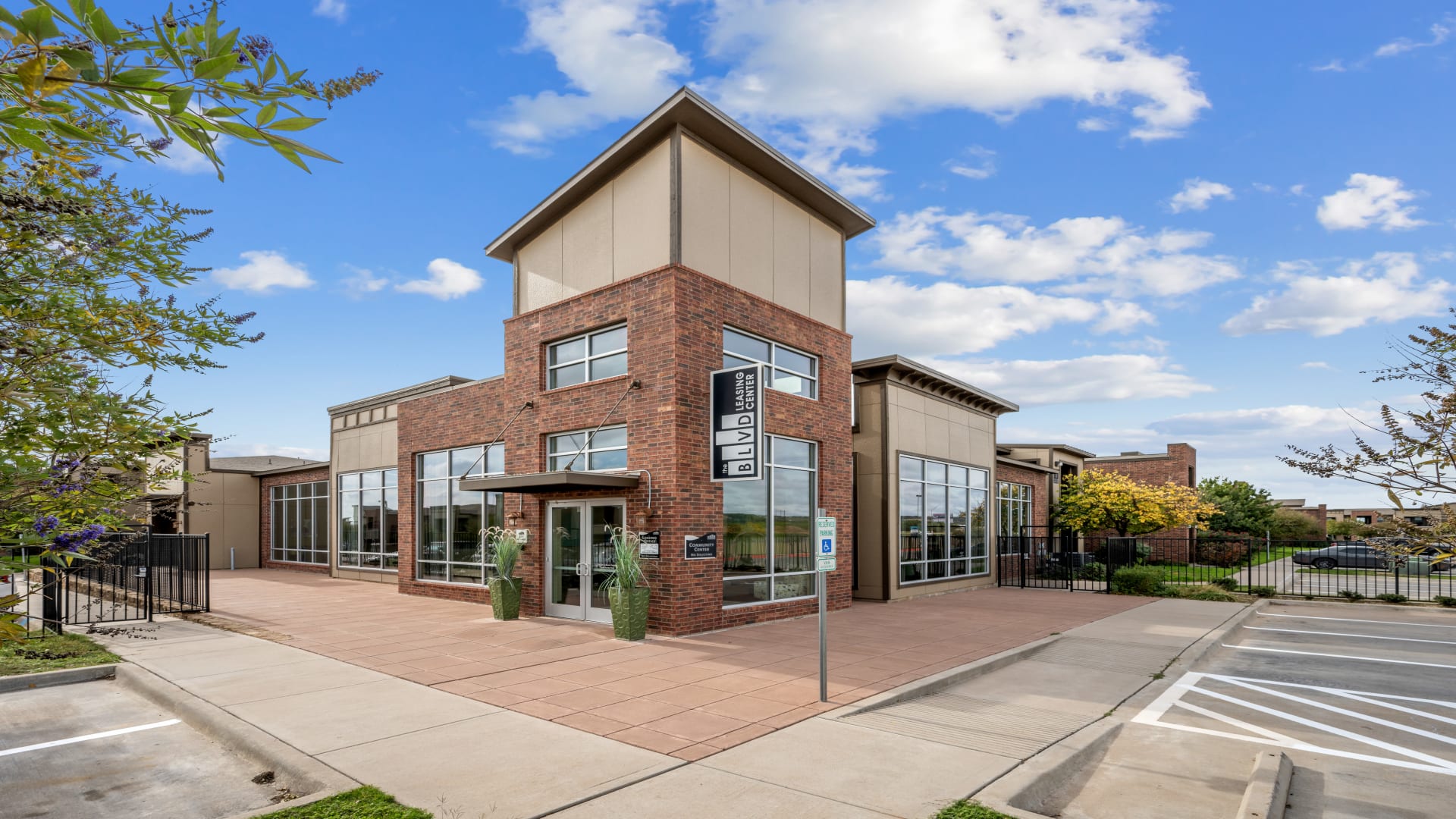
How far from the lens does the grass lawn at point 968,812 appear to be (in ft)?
18.3

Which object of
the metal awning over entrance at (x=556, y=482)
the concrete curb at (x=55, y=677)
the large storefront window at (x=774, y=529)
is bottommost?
the concrete curb at (x=55, y=677)

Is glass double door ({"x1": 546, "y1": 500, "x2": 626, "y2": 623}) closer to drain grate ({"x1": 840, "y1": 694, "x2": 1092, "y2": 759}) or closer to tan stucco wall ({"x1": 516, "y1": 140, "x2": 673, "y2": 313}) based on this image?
tan stucco wall ({"x1": 516, "y1": 140, "x2": 673, "y2": 313})

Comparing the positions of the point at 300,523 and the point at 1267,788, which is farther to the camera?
the point at 300,523

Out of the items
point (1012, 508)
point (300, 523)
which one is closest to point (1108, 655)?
point (1012, 508)

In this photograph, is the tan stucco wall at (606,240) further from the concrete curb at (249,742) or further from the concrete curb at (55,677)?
the concrete curb at (55,677)

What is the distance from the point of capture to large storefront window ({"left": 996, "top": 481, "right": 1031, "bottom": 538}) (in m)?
25.8

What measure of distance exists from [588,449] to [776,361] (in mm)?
3914

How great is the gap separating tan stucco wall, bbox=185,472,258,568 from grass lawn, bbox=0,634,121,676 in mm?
21242

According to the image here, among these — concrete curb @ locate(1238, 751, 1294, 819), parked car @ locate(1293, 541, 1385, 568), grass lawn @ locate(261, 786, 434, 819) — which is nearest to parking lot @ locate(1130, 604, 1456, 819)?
concrete curb @ locate(1238, 751, 1294, 819)

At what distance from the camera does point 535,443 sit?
16672 mm

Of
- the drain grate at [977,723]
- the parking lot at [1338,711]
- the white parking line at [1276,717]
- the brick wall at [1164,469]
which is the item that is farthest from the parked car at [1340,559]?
the drain grate at [977,723]

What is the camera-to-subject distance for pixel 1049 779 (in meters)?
6.59

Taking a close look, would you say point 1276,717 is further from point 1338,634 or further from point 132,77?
point 132,77

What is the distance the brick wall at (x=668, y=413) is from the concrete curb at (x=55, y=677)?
22.3 ft
